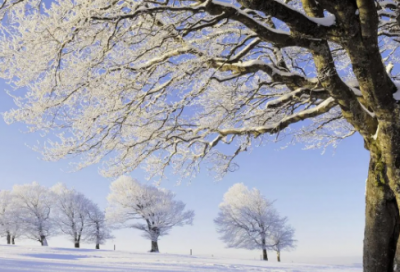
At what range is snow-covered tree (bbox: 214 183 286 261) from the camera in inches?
1211

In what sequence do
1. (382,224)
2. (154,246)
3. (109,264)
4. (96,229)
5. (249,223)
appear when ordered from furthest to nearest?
Result: (96,229) → (154,246) → (249,223) → (109,264) → (382,224)

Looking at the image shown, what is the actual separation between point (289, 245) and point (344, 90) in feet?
96.1

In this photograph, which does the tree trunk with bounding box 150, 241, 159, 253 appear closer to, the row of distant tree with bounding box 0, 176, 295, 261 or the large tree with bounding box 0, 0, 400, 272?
the row of distant tree with bounding box 0, 176, 295, 261

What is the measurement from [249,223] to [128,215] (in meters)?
11.9

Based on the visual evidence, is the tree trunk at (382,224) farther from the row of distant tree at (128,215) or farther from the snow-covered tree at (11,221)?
the snow-covered tree at (11,221)

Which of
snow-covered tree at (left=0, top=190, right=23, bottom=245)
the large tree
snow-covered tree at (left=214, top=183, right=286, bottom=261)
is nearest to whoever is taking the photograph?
the large tree

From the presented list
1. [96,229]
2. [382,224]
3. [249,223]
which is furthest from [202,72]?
[96,229]

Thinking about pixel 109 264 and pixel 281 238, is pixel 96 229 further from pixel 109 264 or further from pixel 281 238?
pixel 109 264

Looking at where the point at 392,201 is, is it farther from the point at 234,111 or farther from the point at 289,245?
the point at 289,245

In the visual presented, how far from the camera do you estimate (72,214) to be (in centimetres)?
3928

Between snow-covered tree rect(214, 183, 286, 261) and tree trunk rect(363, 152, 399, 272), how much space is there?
25.5 metres

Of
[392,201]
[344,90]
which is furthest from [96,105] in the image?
[392,201]

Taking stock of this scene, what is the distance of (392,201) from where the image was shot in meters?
5.83

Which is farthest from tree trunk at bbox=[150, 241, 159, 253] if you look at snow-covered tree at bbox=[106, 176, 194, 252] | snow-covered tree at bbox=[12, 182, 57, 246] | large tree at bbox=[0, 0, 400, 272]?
large tree at bbox=[0, 0, 400, 272]
